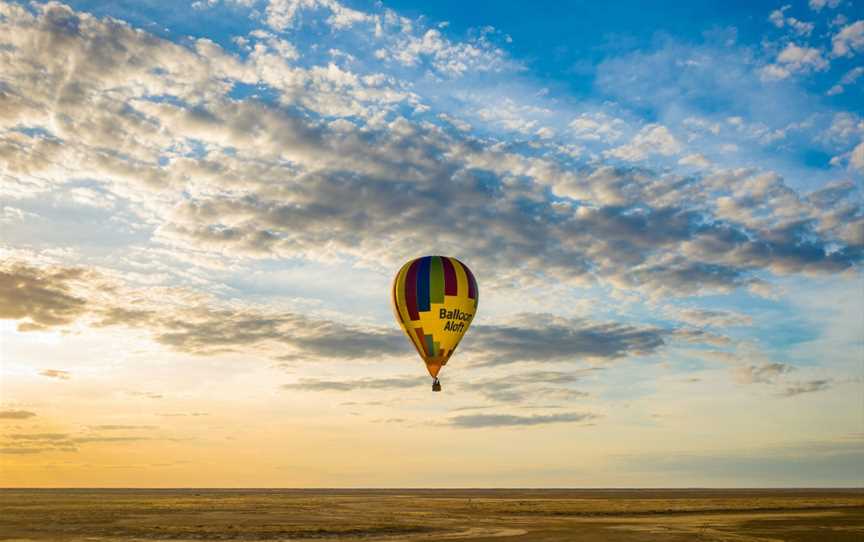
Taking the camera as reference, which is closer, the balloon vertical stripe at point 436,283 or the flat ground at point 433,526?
the flat ground at point 433,526

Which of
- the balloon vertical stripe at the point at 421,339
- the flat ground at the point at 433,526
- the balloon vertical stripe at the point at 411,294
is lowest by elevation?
the flat ground at the point at 433,526

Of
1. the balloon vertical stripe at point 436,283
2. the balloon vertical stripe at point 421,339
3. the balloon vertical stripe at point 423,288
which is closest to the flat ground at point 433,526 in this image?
the balloon vertical stripe at point 421,339

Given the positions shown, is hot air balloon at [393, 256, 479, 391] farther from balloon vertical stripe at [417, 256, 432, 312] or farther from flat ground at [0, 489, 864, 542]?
flat ground at [0, 489, 864, 542]

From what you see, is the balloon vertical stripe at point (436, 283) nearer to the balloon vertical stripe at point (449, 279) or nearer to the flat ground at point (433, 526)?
the balloon vertical stripe at point (449, 279)

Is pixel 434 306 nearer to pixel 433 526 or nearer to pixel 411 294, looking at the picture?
pixel 411 294

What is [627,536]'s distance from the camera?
45.3m

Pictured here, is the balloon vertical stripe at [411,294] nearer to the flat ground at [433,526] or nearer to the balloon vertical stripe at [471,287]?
the balloon vertical stripe at [471,287]

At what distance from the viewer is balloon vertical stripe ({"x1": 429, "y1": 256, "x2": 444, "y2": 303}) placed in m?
49.7

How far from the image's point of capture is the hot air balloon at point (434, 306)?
49.7 metres

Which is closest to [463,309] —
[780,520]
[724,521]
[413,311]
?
[413,311]

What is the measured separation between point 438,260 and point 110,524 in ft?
102

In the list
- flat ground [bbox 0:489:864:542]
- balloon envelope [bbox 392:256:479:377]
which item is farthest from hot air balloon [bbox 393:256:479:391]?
flat ground [bbox 0:489:864:542]

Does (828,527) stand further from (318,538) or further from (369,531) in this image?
(318,538)

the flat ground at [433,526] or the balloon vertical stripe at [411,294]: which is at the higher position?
the balloon vertical stripe at [411,294]
